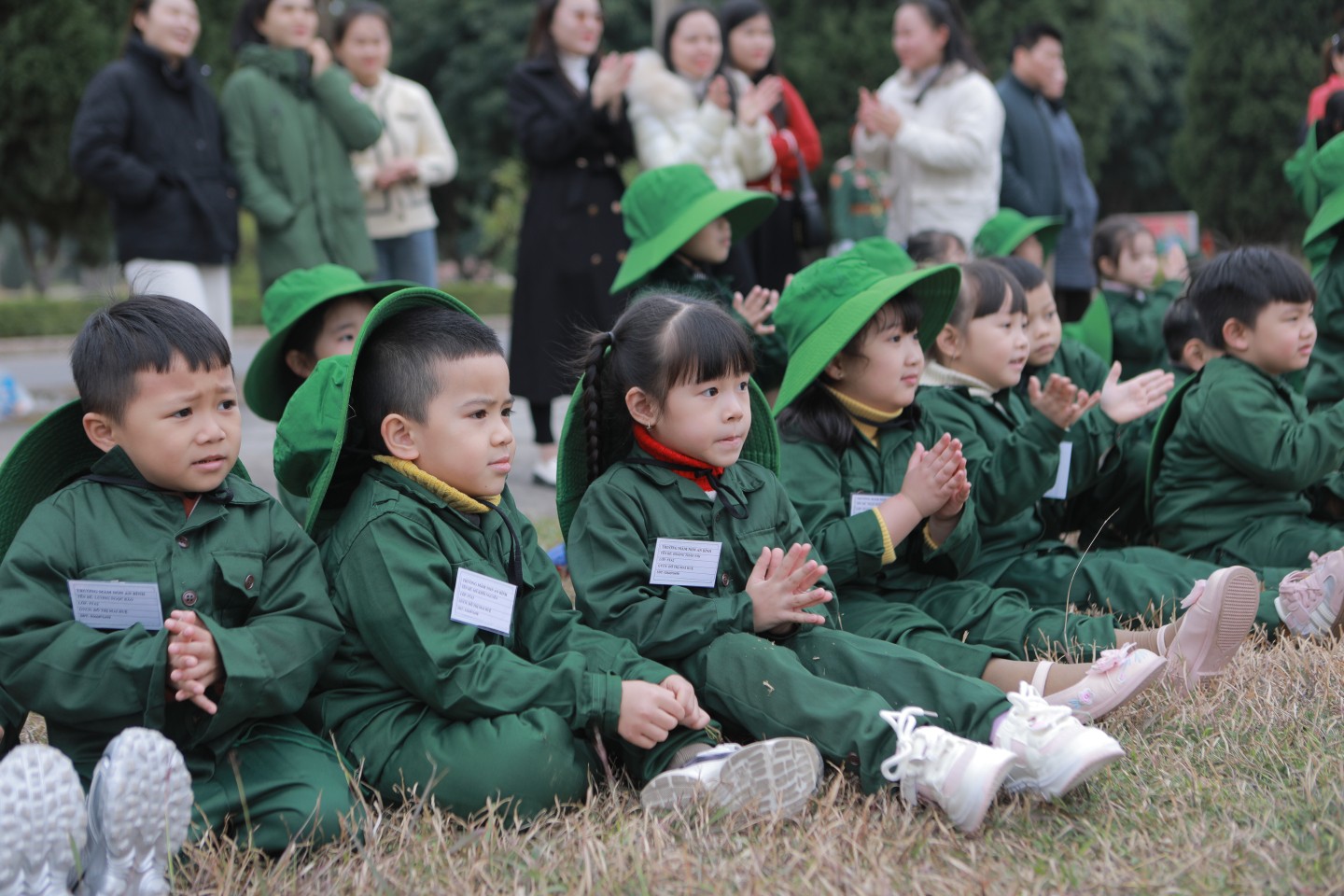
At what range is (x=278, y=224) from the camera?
224 inches

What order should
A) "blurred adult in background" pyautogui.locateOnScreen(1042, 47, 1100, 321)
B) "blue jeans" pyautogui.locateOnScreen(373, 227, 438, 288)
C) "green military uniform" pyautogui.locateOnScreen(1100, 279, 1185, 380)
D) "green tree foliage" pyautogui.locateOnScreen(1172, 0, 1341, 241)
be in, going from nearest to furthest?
"green military uniform" pyautogui.locateOnScreen(1100, 279, 1185, 380), "blue jeans" pyautogui.locateOnScreen(373, 227, 438, 288), "blurred adult in background" pyautogui.locateOnScreen(1042, 47, 1100, 321), "green tree foliage" pyautogui.locateOnScreen(1172, 0, 1341, 241)

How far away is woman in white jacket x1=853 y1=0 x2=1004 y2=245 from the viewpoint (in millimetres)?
6031

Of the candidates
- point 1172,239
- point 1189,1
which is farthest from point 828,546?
point 1189,1

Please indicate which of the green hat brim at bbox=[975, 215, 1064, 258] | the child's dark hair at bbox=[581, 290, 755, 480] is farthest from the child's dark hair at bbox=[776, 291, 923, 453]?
the green hat brim at bbox=[975, 215, 1064, 258]

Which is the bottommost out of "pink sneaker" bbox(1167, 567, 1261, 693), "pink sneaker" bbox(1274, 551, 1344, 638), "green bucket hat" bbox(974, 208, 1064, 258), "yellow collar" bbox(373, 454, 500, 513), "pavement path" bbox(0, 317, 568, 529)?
"pavement path" bbox(0, 317, 568, 529)

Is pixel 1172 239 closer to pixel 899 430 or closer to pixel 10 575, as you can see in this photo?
pixel 899 430

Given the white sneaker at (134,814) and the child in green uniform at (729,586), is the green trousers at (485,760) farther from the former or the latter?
the white sneaker at (134,814)

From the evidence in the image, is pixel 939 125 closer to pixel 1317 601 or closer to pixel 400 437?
pixel 1317 601

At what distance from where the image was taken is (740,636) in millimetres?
2746

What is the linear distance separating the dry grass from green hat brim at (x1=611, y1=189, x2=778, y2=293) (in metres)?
2.37

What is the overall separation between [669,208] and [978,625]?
79.0 inches

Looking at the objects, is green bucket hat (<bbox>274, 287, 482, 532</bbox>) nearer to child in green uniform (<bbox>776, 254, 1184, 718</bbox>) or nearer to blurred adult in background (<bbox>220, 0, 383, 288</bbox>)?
child in green uniform (<bbox>776, 254, 1184, 718</bbox>)

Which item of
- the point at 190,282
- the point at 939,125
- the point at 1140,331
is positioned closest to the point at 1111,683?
the point at 1140,331

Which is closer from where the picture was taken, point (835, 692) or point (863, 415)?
point (835, 692)
